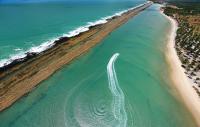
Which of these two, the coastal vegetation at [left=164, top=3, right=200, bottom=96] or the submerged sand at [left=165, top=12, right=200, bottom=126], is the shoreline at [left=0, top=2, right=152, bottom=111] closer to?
the submerged sand at [left=165, top=12, right=200, bottom=126]

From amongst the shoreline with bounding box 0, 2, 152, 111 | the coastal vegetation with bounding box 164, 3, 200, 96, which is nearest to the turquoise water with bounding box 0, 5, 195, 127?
the shoreline with bounding box 0, 2, 152, 111

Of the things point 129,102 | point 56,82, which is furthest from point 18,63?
point 129,102

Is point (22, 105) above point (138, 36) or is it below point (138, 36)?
above

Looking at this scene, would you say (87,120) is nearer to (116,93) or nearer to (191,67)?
(116,93)

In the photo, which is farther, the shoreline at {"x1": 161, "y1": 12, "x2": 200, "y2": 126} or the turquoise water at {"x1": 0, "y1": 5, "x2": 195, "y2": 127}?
the shoreline at {"x1": 161, "y1": 12, "x2": 200, "y2": 126}

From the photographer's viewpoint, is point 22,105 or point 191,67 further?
point 191,67

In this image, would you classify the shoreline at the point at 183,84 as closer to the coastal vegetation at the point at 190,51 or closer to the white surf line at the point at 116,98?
the coastal vegetation at the point at 190,51

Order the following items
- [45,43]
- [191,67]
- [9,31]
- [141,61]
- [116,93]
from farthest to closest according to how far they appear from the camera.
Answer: [9,31] → [45,43] → [141,61] → [191,67] → [116,93]

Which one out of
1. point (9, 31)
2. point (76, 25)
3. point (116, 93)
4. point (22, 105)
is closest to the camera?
point (22, 105)
